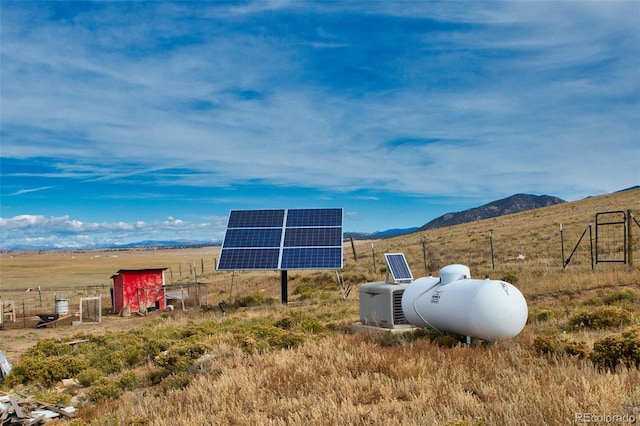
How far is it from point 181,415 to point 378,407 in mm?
3460

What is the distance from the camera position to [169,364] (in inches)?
552

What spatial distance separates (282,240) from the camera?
28250mm

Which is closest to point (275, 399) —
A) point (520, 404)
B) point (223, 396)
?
point (223, 396)

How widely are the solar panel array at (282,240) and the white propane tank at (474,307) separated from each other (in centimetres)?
1280

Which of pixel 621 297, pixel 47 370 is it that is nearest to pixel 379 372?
pixel 47 370

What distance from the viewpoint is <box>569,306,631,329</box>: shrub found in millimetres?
13742

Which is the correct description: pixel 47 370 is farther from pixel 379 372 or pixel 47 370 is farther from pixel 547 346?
pixel 547 346

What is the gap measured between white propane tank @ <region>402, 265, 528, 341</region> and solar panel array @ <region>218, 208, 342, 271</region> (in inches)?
504

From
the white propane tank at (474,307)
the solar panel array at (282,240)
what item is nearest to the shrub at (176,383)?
the white propane tank at (474,307)

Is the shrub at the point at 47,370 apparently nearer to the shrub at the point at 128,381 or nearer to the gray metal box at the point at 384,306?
the shrub at the point at 128,381

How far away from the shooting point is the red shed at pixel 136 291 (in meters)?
33.3

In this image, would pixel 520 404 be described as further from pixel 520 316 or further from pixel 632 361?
pixel 520 316

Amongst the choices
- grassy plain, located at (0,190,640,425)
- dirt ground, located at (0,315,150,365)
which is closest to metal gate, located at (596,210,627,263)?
grassy plain, located at (0,190,640,425)

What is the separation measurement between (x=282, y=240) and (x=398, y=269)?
1268 cm
